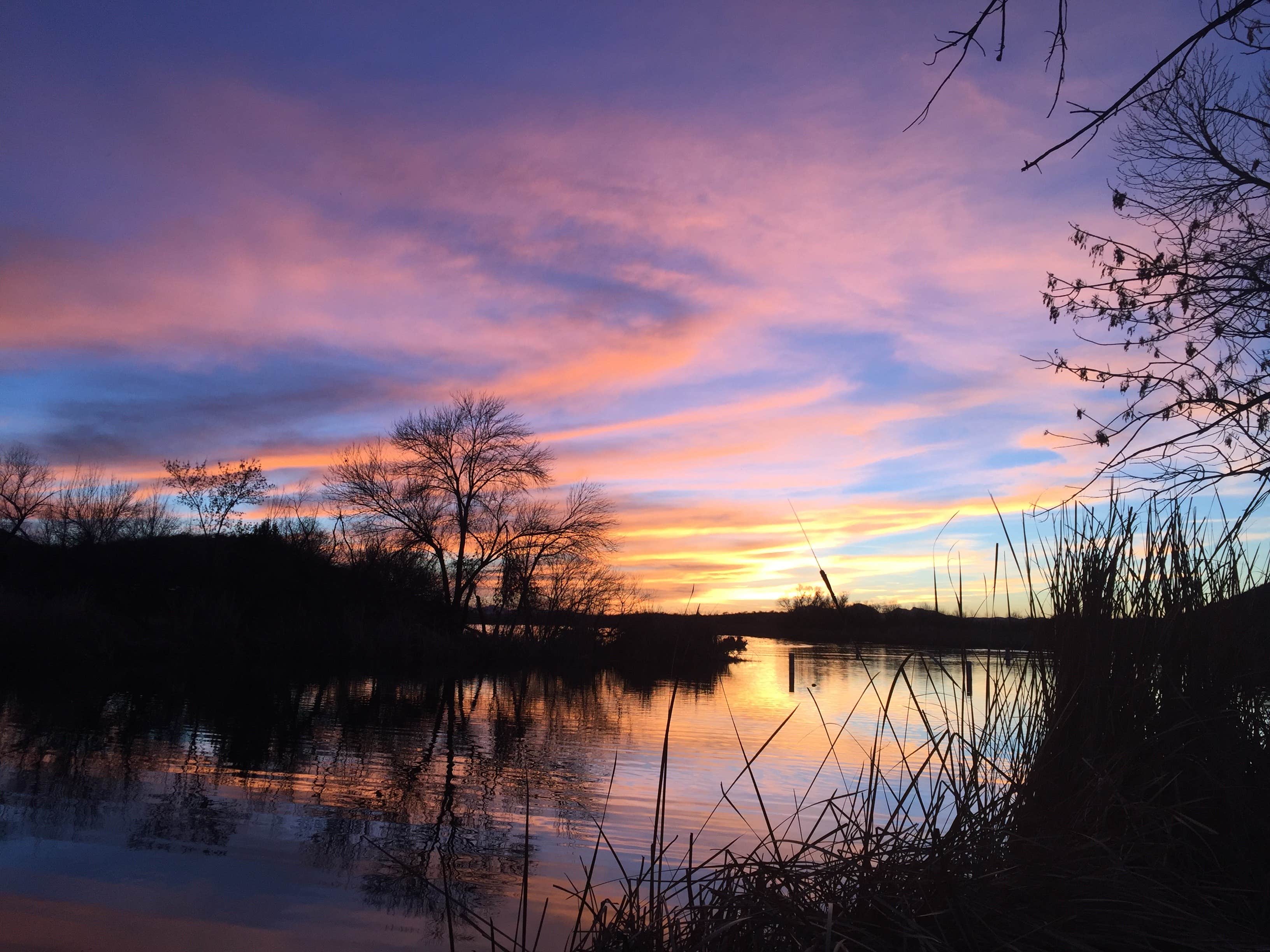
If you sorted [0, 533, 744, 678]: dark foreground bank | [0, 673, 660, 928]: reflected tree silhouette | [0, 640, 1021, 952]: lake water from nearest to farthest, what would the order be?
[0, 640, 1021, 952]: lake water, [0, 673, 660, 928]: reflected tree silhouette, [0, 533, 744, 678]: dark foreground bank

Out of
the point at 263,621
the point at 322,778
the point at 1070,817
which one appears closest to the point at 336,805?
the point at 322,778

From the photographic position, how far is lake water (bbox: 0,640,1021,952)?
5012 mm

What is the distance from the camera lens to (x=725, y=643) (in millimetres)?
34781

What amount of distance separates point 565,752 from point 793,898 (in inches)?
375

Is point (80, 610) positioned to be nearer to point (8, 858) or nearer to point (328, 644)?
point (328, 644)

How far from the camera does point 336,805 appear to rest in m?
7.78

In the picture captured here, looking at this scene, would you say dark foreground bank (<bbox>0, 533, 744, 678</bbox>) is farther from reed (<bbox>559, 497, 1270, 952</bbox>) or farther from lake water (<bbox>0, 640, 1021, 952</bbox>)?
reed (<bbox>559, 497, 1270, 952</bbox>)

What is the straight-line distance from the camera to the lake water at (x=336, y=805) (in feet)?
16.4

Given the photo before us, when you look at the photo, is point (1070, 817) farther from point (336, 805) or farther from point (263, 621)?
point (263, 621)

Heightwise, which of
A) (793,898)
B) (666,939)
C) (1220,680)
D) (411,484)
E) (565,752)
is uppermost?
(411,484)

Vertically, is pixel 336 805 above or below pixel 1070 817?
below

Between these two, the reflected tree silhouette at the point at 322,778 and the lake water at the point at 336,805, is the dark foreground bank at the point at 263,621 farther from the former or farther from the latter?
the lake water at the point at 336,805

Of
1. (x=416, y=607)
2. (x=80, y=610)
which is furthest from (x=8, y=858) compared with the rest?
(x=416, y=607)

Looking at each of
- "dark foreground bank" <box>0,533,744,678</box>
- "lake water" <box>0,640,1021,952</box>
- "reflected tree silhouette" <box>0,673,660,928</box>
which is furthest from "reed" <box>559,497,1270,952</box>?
"dark foreground bank" <box>0,533,744,678</box>
